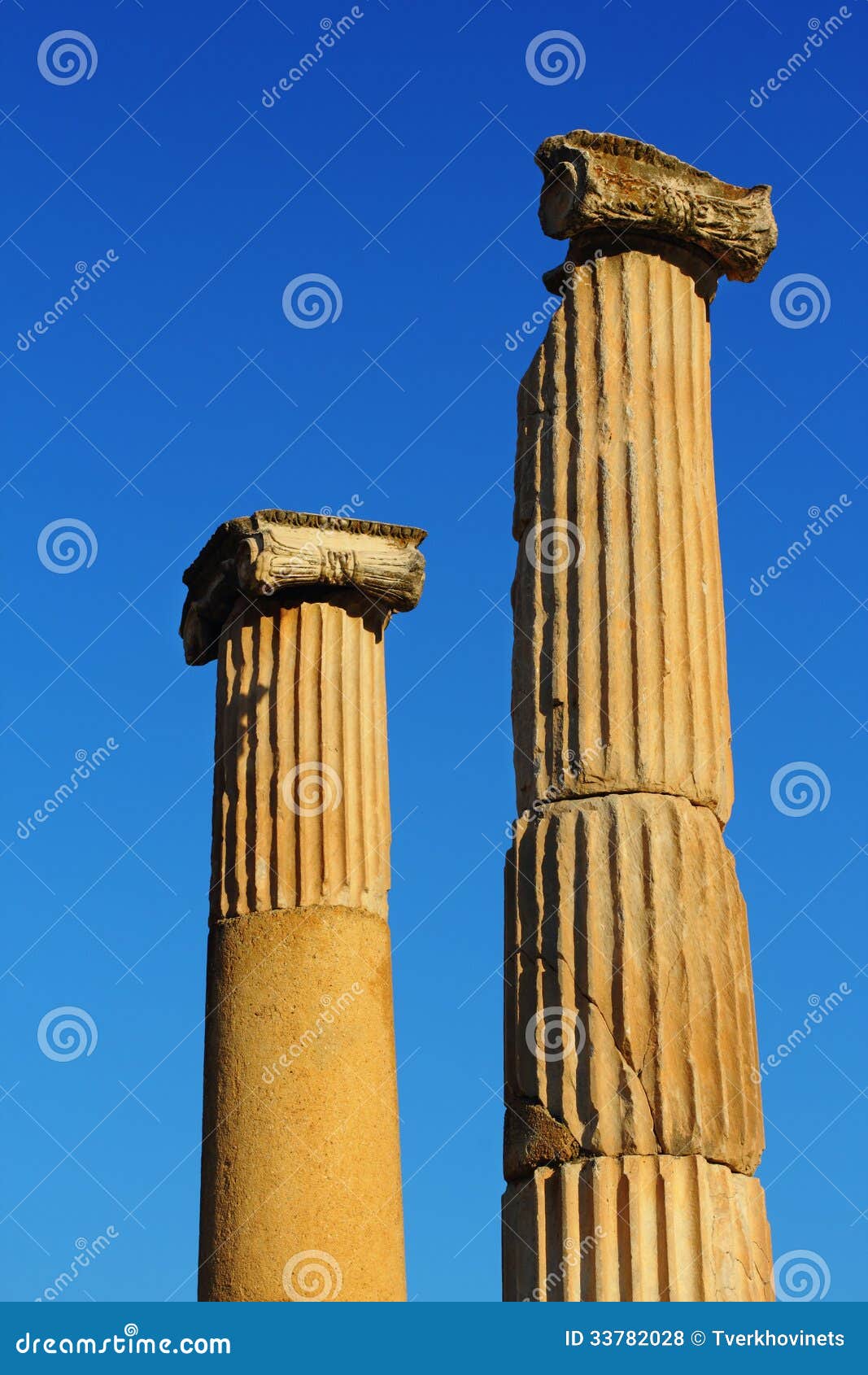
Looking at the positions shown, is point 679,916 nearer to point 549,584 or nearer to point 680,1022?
point 680,1022

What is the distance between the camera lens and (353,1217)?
1653 cm

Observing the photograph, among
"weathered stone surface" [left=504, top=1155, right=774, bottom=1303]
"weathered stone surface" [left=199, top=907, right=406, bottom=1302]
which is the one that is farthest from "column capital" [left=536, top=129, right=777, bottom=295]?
"weathered stone surface" [left=199, top=907, right=406, bottom=1302]

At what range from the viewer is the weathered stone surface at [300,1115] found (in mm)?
16328

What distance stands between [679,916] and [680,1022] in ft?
1.85

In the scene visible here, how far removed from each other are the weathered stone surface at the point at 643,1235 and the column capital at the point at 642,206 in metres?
5.40

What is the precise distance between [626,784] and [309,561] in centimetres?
686

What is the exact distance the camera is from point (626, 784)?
1191 cm

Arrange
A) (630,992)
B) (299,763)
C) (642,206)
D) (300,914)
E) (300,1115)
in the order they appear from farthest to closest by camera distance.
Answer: (299,763), (300,914), (300,1115), (642,206), (630,992)

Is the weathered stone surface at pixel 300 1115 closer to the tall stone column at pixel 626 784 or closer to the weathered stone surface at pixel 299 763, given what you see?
the weathered stone surface at pixel 299 763

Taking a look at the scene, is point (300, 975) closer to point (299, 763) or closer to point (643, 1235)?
point (299, 763)

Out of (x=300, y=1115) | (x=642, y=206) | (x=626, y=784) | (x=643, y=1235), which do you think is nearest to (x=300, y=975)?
(x=300, y=1115)

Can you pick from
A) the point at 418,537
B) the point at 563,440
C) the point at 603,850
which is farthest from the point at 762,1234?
the point at 418,537

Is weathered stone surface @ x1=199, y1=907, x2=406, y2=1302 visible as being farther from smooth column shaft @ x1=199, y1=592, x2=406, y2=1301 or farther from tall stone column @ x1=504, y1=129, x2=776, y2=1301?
tall stone column @ x1=504, y1=129, x2=776, y2=1301

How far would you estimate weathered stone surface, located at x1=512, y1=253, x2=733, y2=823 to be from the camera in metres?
12.1
